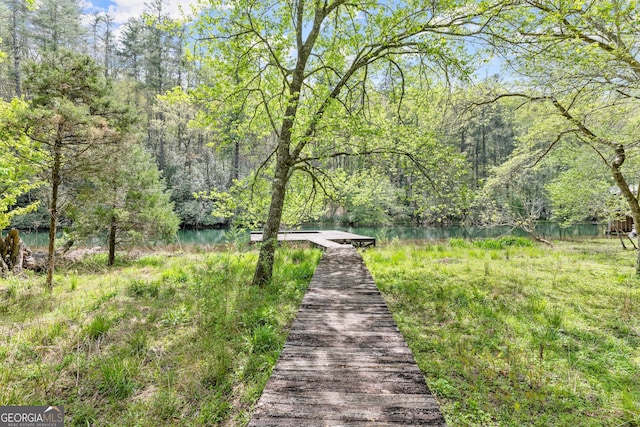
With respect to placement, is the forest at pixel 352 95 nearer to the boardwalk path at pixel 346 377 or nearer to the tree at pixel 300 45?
the tree at pixel 300 45

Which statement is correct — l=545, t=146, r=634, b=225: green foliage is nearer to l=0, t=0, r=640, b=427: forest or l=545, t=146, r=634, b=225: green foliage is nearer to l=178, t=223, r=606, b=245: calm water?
l=0, t=0, r=640, b=427: forest

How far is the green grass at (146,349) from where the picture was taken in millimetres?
2924

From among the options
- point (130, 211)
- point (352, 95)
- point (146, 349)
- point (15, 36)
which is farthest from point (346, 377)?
point (15, 36)

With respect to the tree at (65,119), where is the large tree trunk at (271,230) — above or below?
below

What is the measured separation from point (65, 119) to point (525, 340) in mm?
9878

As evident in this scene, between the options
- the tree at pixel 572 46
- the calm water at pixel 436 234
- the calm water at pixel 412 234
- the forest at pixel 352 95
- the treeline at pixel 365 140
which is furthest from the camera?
the calm water at pixel 436 234

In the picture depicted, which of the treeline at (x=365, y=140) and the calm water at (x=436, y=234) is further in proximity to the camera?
the calm water at (x=436, y=234)

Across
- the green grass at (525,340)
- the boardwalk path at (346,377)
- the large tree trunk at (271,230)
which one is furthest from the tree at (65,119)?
the green grass at (525,340)

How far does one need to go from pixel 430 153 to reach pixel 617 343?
4.17 meters

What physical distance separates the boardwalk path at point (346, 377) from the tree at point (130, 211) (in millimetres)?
10344

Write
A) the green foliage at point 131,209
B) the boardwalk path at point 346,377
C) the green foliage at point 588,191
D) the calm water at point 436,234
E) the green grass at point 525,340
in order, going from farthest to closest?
the calm water at point 436,234 < the green foliage at point 588,191 < the green foliage at point 131,209 < the green grass at point 525,340 < the boardwalk path at point 346,377

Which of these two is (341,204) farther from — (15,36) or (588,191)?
(15,36)

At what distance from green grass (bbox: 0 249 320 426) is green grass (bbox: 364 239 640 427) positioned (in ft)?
7.28

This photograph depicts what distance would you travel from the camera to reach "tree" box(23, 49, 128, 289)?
20.4 feet
